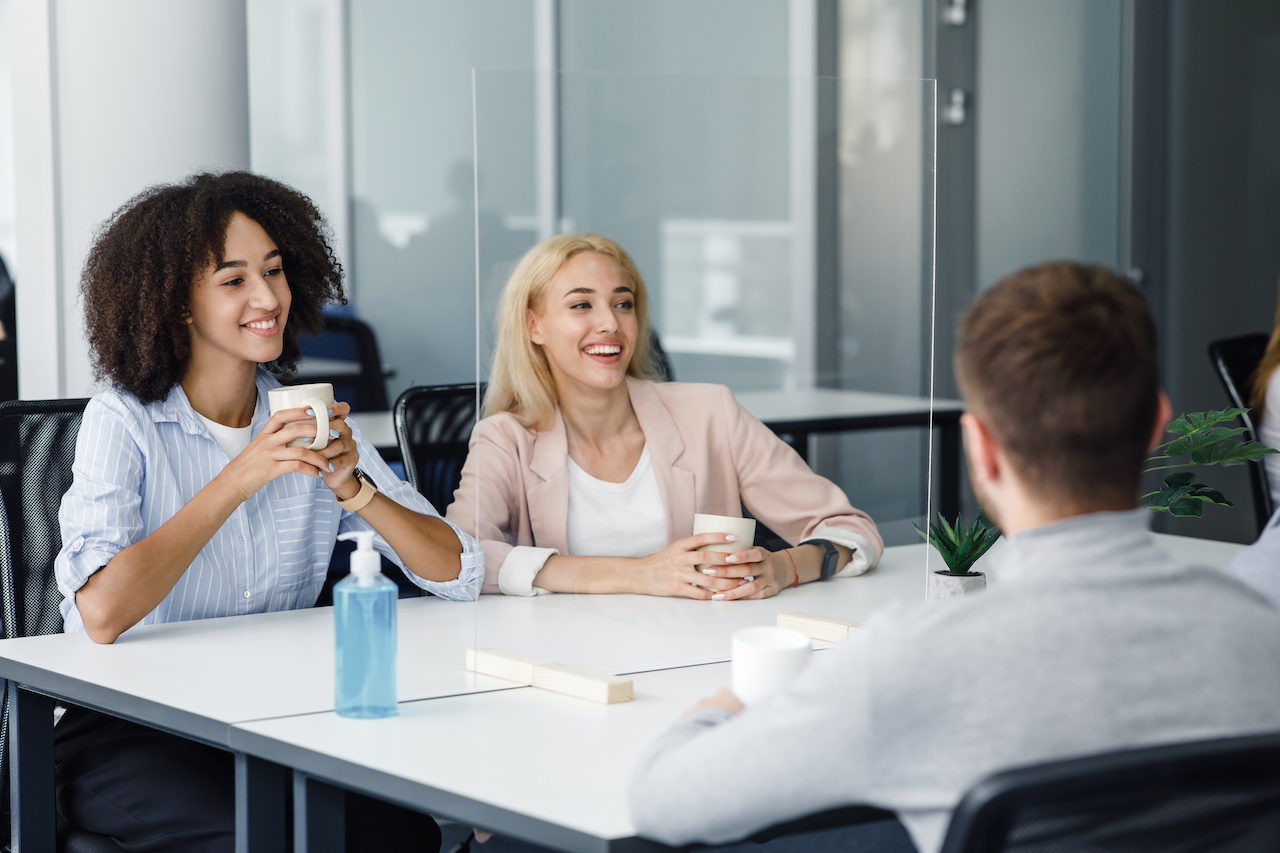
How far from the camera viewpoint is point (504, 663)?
1523 mm

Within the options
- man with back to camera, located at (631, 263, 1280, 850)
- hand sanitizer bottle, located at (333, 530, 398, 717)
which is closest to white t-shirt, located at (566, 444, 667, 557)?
hand sanitizer bottle, located at (333, 530, 398, 717)

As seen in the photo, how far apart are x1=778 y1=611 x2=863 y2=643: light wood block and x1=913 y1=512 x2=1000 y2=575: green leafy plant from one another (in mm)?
148

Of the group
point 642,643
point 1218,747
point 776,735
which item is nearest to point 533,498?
point 642,643

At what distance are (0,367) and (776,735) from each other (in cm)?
293

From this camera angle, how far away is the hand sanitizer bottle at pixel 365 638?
1294 mm

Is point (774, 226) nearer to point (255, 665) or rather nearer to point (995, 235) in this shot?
point (255, 665)

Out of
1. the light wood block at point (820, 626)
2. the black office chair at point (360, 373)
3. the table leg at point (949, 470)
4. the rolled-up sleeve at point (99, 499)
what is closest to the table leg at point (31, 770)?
the rolled-up sleeve at point (99, 499)

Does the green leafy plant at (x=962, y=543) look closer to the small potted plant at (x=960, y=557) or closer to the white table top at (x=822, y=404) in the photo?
the small potted plant at (x=960, y=557)

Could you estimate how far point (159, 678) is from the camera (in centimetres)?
150

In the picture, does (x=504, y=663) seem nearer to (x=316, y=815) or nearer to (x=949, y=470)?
(x=316, y=815)

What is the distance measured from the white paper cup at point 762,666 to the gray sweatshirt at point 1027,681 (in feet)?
0.76

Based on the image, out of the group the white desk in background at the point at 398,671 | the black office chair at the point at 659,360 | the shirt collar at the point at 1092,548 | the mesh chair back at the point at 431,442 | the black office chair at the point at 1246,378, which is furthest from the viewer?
the black office chair at the point at 1246,378

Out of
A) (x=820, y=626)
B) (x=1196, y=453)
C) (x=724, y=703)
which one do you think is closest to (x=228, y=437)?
(x=820, y=626)

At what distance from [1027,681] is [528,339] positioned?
0.97 meters
